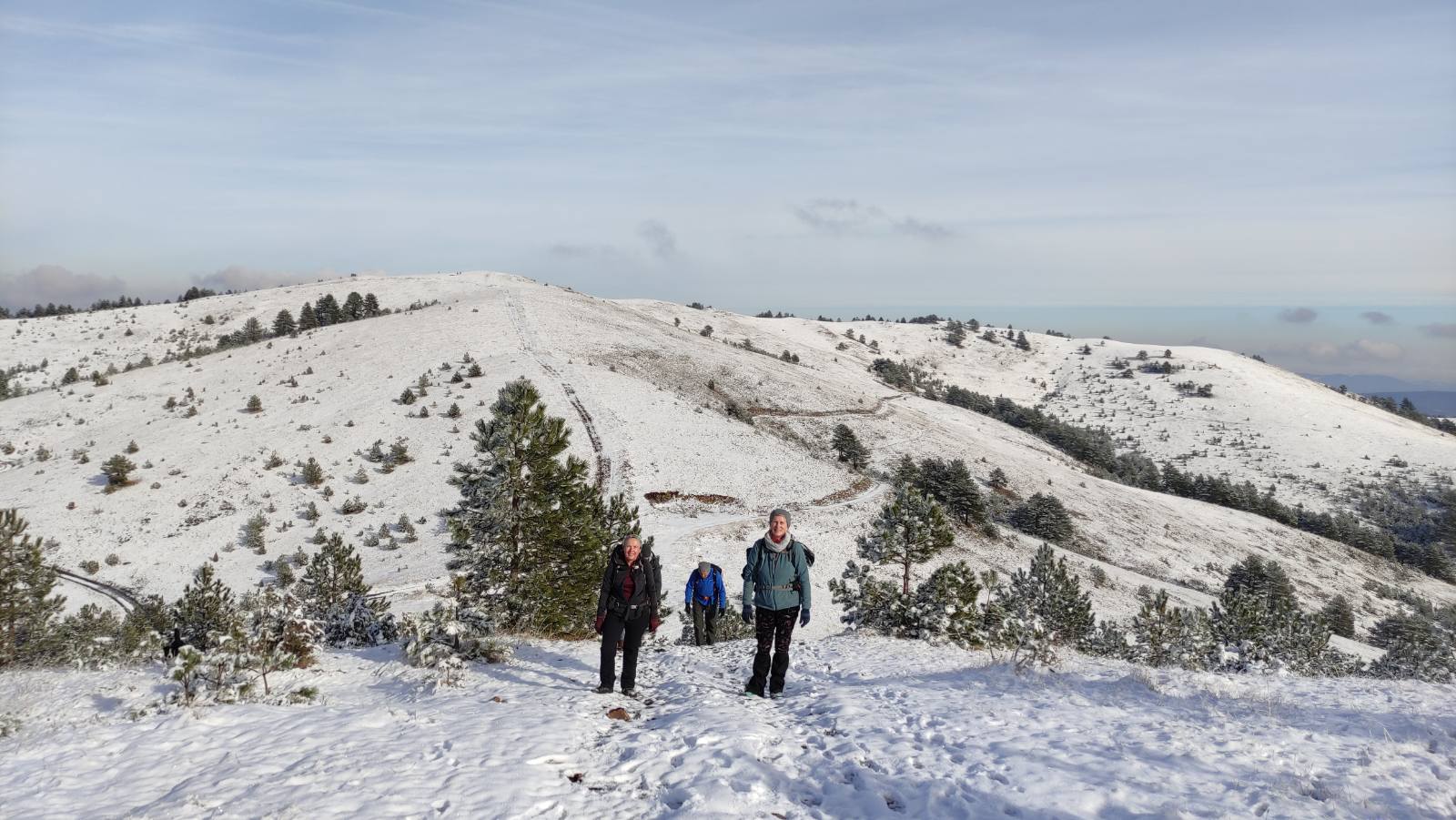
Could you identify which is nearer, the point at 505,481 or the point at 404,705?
the point at 404,705

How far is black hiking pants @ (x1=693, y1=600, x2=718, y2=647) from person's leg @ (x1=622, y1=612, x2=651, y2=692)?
16.3 ft

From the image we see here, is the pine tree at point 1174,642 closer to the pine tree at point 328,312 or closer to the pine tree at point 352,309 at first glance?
Result: the pine tree at point 328,312

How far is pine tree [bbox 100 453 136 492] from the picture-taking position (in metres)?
37.0

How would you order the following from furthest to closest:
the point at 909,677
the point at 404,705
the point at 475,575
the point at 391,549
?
the point at 391,549 < the point at 475,575 < the point at 909,677 < the point at 404,705

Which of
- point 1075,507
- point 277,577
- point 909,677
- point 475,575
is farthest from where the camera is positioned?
point 1075,507

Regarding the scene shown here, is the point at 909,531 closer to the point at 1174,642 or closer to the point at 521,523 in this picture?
the point at 1174,642

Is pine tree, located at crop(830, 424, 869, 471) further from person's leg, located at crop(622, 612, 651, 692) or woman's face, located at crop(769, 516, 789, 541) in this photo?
woman's face, located at crop(769, 516, 789, 541)

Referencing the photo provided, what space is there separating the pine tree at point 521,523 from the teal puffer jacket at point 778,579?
5.56 meters

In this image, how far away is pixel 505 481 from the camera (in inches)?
547

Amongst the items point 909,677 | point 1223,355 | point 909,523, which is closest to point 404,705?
point 909,677

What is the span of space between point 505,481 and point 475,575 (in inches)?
74.7

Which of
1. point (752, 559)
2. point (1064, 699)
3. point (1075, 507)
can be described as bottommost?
point (1075, 507)

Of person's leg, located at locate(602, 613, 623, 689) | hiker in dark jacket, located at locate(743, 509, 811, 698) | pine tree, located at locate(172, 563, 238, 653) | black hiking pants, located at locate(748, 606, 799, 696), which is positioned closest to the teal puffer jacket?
hiker in dark jacket, located at locate(743, 509, 811, 698)

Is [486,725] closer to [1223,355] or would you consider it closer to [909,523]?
[909,523]
